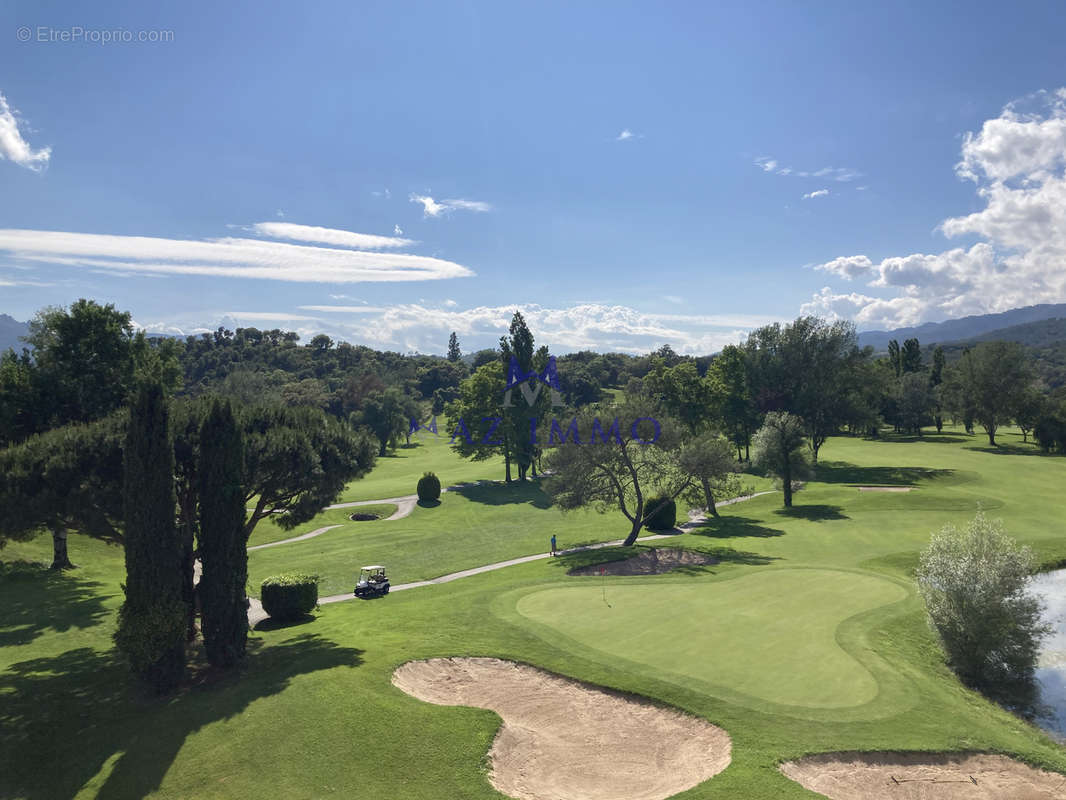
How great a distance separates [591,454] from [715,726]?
1120 inches

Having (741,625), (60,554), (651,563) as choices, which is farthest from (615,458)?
(60,554)

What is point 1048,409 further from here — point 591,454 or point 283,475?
point 283,475

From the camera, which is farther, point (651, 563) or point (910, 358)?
point (910, 358)

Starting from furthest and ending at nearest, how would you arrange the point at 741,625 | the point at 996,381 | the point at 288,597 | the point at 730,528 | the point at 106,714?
the point at 996,381 < the point at 730,528 < the point at 288,597 < the point at 741,625 < the point at 106,714

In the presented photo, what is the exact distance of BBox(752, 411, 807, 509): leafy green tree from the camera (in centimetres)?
5856

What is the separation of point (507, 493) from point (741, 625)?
156ft

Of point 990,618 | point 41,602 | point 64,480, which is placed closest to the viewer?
point 64,480

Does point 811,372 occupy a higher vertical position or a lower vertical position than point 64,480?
higher

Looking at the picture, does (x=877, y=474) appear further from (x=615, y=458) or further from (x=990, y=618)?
(x=990, y=618)

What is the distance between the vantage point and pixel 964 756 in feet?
54.0

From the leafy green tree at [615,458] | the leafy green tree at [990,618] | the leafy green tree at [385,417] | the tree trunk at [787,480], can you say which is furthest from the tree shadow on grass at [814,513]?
the leafy green tree at [385,417]

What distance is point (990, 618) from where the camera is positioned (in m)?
23.9

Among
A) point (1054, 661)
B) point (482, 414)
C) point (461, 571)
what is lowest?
point (1054, 661)

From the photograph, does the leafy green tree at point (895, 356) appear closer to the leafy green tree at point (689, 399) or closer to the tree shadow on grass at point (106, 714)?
the leafy green tree at point (689, 399)
